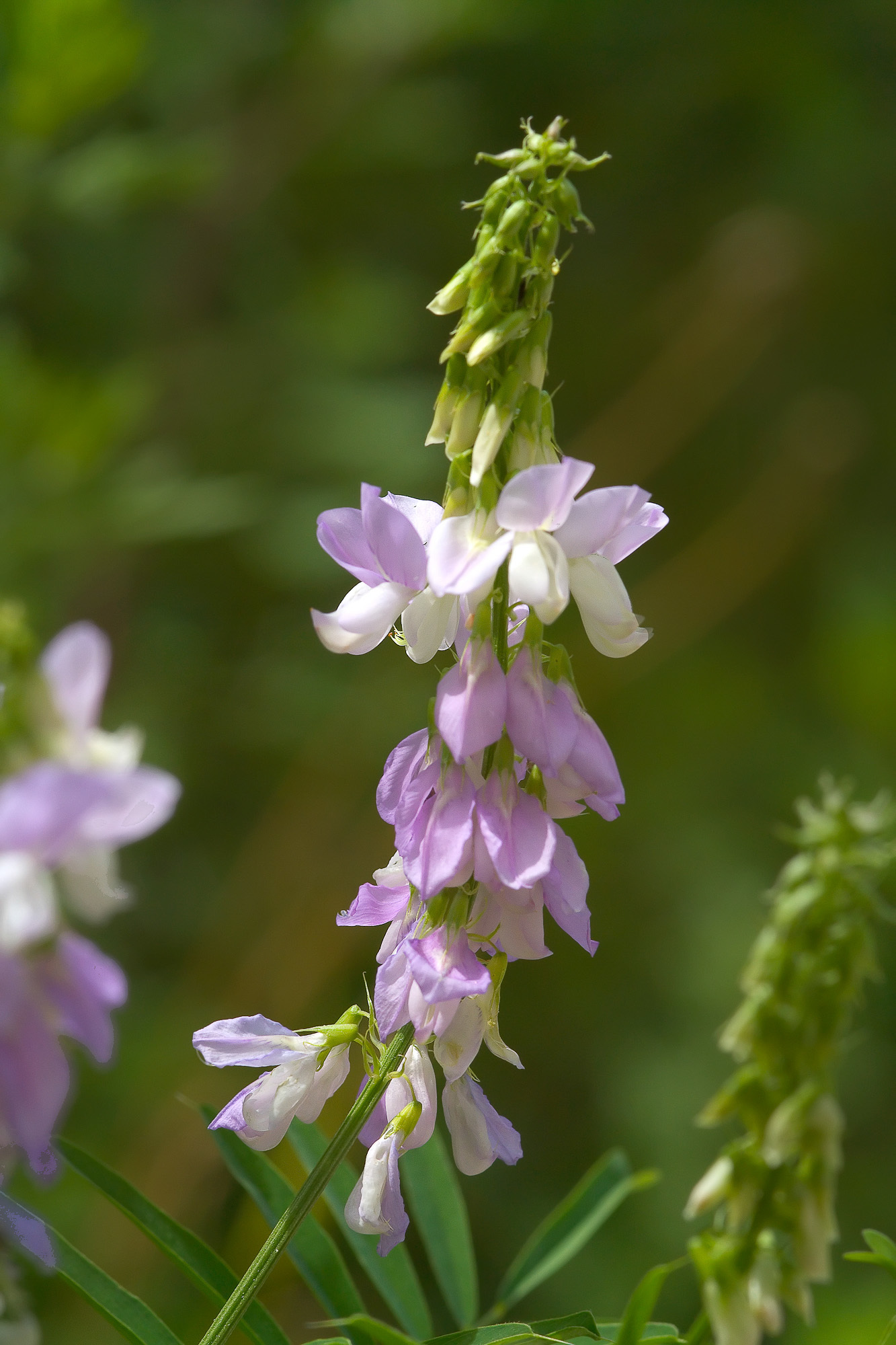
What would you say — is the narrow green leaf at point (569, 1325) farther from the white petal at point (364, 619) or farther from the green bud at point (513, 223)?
the green bud at point (513, 223)

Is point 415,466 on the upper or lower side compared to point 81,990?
upper

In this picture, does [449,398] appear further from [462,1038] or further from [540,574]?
[462,1038]

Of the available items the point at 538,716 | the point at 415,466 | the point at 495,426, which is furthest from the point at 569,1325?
the point at 415,466

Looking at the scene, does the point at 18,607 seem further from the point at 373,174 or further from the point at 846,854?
the point at 373,174

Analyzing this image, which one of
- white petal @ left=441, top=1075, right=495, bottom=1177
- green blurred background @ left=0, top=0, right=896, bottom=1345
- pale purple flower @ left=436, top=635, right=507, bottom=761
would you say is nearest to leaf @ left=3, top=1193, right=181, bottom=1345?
white petal @ left=441, top=1075, right=495, bottom=1177

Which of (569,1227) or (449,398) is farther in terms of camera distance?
(569,1227)

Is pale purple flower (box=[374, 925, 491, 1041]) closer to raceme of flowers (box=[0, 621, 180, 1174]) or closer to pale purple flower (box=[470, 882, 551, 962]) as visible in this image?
pale purple flower (box=[470, 882, 551, 962])

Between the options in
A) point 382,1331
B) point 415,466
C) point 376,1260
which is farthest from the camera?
point 415,466
